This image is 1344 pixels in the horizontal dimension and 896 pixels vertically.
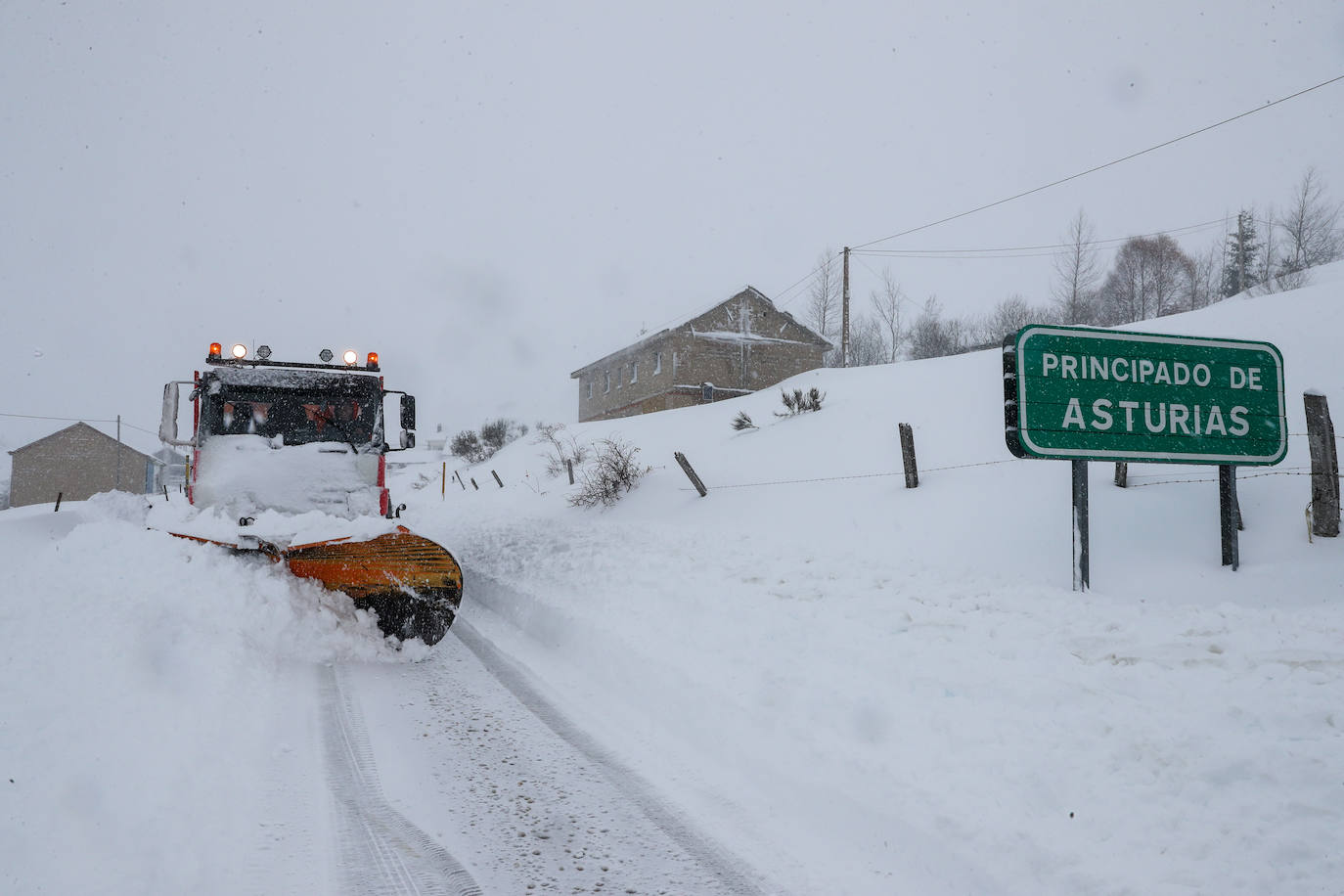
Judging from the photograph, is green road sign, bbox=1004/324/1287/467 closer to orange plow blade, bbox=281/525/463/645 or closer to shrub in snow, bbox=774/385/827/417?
orange plow blade, bbox=281/525/463/645

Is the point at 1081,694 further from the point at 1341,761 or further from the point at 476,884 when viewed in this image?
the point at 476,884

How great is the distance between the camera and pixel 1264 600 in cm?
636

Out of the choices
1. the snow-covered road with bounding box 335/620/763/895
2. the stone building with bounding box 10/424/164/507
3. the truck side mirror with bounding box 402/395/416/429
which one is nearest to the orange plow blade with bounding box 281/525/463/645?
the snow-covered road with bounding box 335/620/763/895

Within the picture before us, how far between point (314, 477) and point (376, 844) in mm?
5440

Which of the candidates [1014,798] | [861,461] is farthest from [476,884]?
[861,461]

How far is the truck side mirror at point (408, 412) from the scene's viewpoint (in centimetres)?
882

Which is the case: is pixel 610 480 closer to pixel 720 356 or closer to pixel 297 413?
pixel 297 413

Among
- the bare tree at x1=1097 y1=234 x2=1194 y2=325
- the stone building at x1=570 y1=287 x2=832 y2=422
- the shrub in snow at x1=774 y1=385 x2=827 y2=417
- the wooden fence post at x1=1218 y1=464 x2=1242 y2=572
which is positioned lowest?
the wooden fence post at x1=1218 y1=464 x2=1242 y2=572

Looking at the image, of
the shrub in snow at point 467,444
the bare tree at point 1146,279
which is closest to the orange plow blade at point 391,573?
the shrub in snow at point 467,444

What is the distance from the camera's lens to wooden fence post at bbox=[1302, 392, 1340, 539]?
6938mm

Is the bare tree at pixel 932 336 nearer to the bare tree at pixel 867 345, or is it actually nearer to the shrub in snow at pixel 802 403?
the bare tree at pixel 867 345

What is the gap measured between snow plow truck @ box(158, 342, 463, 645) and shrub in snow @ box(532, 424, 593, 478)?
1262 centimetres

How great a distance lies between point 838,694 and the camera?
517 centimetres

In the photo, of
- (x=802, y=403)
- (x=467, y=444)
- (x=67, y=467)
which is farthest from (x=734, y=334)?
(x=67, y=467)
